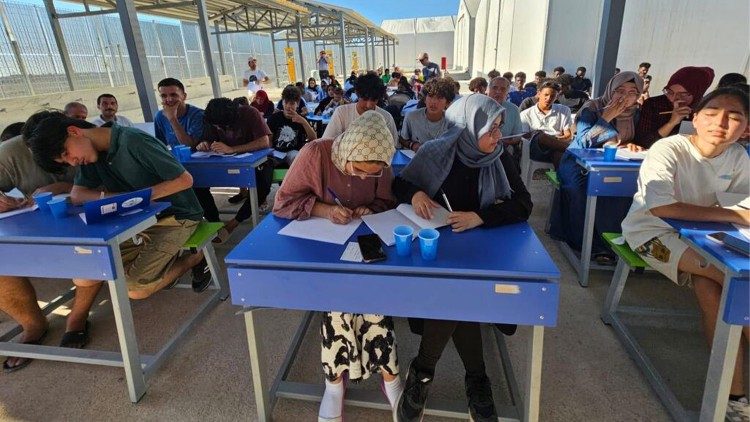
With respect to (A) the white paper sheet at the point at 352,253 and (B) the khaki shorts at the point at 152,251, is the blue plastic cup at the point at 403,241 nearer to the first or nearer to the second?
(A) the white paper sheet at the point at 352,253

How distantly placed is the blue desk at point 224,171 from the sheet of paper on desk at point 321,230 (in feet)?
4.64

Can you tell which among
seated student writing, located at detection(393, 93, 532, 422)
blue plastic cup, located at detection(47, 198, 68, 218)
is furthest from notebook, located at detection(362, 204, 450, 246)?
blue plastic cup, located at detection(47, 198, 68, 218)

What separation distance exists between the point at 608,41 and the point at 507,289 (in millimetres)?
3317

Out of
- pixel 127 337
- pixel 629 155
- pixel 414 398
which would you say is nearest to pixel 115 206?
pixel 127 337

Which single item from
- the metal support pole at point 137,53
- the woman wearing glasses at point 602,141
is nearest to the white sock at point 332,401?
the woman wearing glasses at point 602,141

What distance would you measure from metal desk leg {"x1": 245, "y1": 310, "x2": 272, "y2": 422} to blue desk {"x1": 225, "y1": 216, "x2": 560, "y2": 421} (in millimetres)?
179

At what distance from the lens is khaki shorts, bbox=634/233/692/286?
1.77 meters

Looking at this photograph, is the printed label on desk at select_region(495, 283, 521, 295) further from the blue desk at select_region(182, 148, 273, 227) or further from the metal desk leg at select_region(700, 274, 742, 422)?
the blue desk at select_region(182, 148, 273, 227)

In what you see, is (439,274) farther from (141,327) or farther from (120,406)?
(141,327)

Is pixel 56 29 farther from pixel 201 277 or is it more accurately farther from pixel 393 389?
pixel 393 389

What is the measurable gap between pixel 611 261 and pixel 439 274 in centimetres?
221

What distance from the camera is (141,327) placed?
2.43m

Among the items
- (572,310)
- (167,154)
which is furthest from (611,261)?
(167,154)

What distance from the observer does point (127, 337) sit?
1809 millimetres
